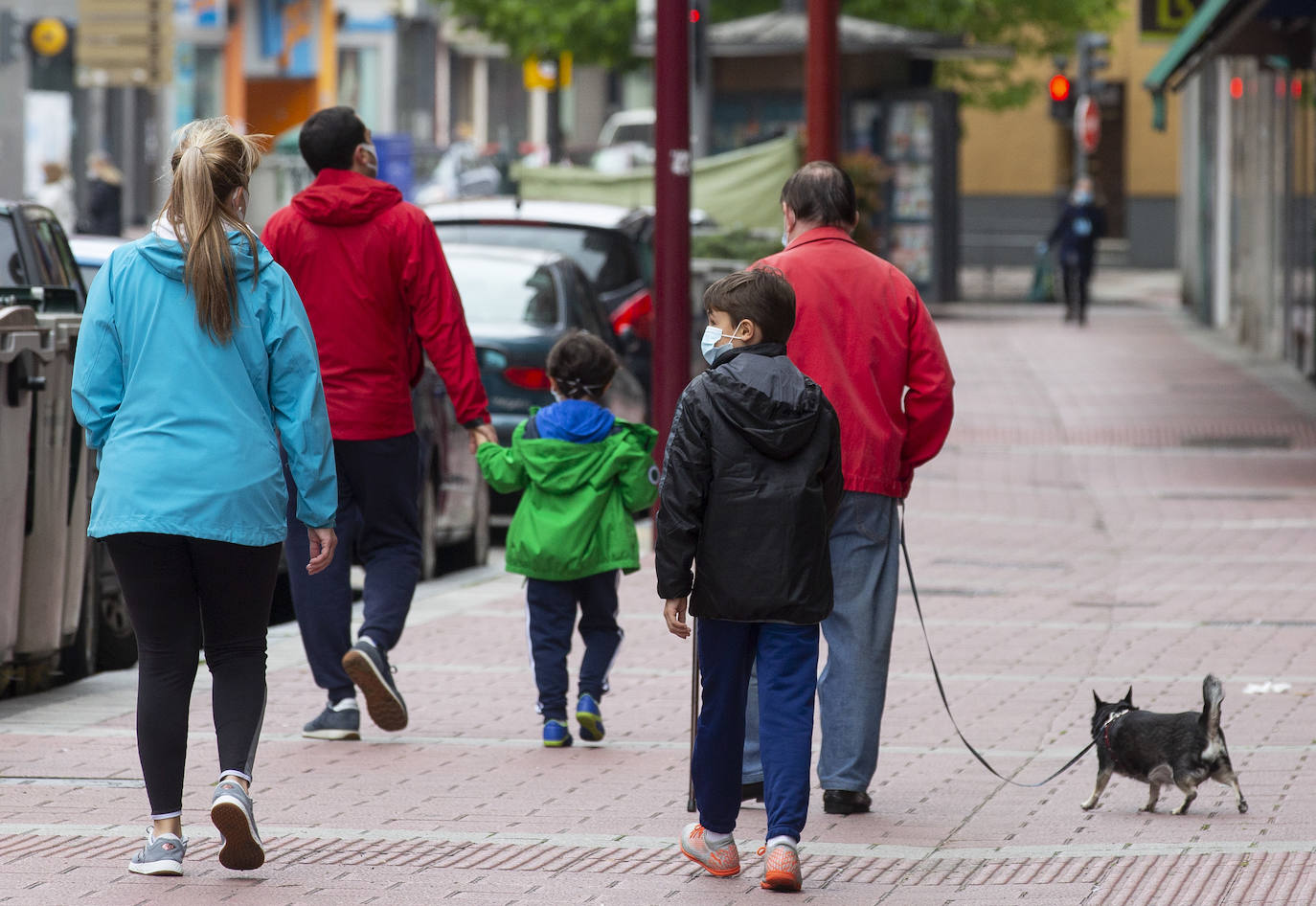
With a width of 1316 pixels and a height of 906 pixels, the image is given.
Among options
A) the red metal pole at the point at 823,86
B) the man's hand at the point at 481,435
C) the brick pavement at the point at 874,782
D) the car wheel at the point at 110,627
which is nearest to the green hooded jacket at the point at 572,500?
the man's hand at the point at 481,435

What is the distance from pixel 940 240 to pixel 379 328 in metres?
25.1

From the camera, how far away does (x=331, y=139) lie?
280 inches

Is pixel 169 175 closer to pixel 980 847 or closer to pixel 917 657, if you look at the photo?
pixel 980 847

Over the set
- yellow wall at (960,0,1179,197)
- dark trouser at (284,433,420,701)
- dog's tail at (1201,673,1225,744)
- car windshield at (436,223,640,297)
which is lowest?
dog's tail at (1201,673,1225,744)

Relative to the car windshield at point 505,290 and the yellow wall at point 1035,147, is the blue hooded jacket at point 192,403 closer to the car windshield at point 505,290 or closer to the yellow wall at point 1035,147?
the car windshield at point 505,290

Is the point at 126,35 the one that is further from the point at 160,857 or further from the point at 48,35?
the point at 160,857

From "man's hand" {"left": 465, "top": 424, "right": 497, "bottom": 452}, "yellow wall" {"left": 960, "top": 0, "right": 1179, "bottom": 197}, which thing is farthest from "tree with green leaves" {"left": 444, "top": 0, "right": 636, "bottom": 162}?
"man's hand" {"left": 465, "top": 424, "right": 497, "bottom": 452}

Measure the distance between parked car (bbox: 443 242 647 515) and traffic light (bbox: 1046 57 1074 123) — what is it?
69.2 ft

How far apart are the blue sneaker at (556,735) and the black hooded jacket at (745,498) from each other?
1.92 metres

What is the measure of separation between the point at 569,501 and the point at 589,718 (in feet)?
2.22

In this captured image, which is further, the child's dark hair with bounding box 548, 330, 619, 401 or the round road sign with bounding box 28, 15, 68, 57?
the round road sign with bounding box 28, 15, 68, 57

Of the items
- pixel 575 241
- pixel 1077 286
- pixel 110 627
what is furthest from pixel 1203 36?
pixel 110 627

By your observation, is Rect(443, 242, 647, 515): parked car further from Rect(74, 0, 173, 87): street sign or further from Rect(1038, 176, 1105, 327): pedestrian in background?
Rect(74, 0, 173, 87): street sign

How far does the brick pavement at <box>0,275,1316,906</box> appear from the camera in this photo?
530cm
